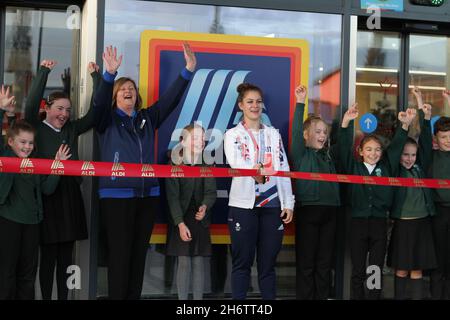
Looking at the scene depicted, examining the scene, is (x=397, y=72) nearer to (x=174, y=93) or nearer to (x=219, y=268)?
Result: (x=174, y=93)

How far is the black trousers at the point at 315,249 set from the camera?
5203 mm

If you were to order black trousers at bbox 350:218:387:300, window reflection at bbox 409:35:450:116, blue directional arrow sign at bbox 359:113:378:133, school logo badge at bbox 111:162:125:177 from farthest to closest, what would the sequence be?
window reflection at bbox 409:35:450:116, blue directional arrow sign at bbox 359:113:378:133, black trousers at bbox 350:218:387:300, school logo badge at bbox 111:162:125:177

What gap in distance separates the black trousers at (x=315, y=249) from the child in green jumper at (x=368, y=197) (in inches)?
8.8

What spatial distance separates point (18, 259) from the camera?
181 inches

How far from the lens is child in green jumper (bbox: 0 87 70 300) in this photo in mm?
4543

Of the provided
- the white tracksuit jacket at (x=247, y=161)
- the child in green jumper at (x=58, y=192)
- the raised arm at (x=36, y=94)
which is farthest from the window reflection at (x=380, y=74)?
the raised arm at (x=36, y=94)

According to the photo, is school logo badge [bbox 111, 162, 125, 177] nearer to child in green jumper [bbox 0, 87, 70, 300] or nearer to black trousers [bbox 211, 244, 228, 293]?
child in green jumper [bbox 0, 87, 70, 300]

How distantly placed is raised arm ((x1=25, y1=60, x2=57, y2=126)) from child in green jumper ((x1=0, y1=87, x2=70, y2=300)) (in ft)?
0.55

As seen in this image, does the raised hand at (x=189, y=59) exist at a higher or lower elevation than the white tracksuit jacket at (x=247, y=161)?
higher

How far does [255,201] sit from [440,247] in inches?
68.1

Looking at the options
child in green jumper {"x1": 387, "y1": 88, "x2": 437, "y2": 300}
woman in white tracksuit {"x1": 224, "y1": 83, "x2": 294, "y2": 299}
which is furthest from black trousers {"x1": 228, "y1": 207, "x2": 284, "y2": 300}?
child in green jumper {"x1": 387, "y1": 88, "x2": 437, "y2": 300}

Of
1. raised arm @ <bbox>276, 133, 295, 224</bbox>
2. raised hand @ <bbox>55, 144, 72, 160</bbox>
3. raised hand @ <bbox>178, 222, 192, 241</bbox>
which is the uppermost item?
raised hand @ <bbox>55, 144, 72, 160</bbox>

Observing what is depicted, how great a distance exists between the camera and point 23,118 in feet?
16.7

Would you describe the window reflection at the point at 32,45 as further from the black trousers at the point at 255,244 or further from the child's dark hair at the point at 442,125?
the child's dark hair at the point at 442,125
